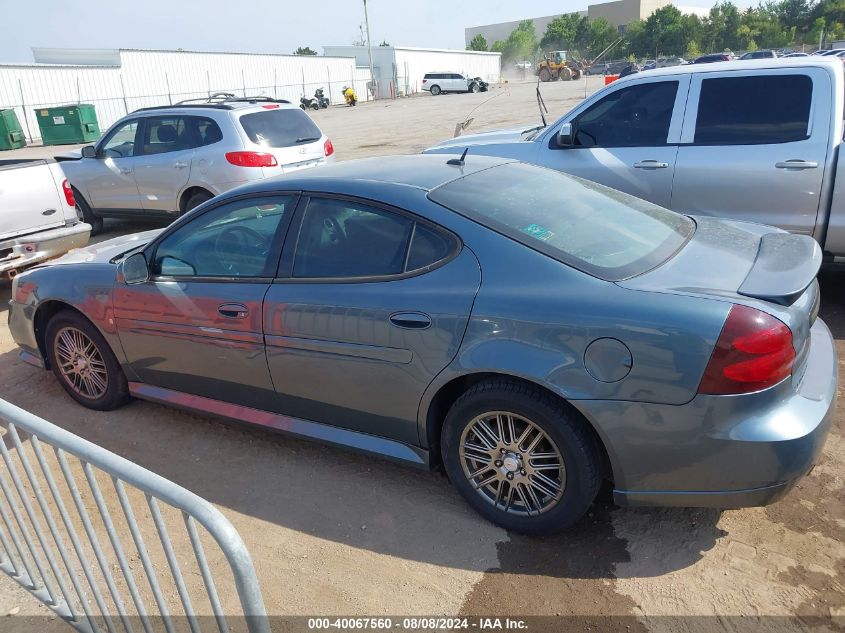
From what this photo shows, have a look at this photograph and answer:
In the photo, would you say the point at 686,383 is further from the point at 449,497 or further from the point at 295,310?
the point at 295,310

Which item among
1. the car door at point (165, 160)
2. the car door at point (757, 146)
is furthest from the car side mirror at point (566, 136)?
the car door at point (165, 160)

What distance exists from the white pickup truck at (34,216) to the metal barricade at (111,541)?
377 cm

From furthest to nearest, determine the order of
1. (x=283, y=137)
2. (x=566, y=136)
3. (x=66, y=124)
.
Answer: (x=66, y=124), (x=283, y=137), (x=566, y=136)

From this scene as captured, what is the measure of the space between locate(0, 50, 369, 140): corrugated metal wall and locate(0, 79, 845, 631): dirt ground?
1308 inches

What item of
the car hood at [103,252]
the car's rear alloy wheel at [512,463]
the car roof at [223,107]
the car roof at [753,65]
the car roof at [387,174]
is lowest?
the car's rear alloy wheel at [512,463]

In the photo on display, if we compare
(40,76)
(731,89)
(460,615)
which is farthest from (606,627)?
(40,76)

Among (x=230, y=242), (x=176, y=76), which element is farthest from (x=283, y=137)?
(x=176, y=76)

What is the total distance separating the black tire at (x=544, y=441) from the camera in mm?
2734

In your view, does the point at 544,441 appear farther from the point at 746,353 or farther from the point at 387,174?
the point at 387,174

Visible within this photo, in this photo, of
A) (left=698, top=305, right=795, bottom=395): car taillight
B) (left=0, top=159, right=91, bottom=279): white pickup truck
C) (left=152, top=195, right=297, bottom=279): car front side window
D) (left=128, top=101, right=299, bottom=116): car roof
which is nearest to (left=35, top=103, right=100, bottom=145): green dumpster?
(left=128, top=101, right=299, bottom=116): car roof

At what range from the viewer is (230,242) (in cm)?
374

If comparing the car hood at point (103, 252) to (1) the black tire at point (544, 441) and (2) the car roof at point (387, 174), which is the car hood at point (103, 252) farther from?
(1) the black tire at point (544, 441)

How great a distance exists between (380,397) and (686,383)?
1384 mm

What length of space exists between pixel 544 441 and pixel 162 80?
42.1m
